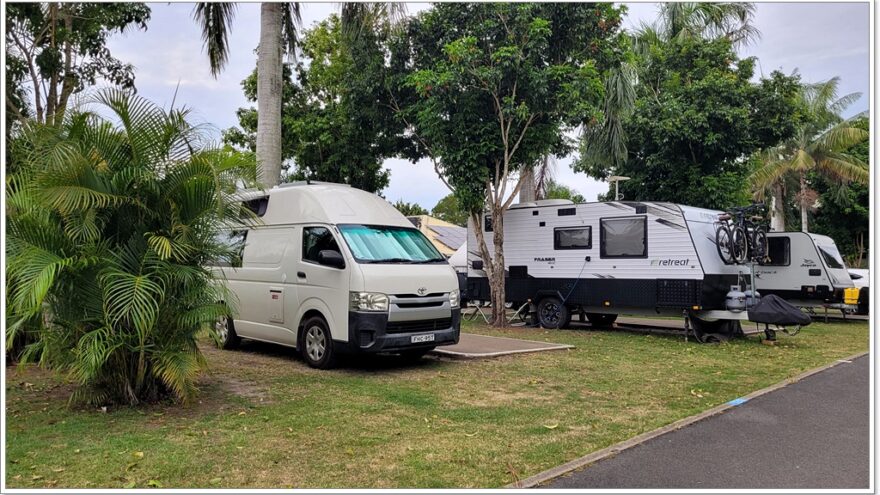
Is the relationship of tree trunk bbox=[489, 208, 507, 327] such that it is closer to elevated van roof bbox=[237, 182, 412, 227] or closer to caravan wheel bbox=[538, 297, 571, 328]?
caravan wheel bbox=[538, 297, 571, 328]

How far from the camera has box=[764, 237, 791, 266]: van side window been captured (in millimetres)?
16969

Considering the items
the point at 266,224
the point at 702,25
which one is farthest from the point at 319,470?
the point at 702,25

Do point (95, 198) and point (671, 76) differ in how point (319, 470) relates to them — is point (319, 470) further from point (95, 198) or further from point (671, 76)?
point (671, 76)

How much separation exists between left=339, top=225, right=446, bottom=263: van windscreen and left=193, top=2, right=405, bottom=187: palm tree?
3.19m

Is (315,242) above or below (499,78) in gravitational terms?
below

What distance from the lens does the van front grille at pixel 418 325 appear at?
8305 mm

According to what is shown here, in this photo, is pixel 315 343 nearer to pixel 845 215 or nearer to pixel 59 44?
pixel 59 44

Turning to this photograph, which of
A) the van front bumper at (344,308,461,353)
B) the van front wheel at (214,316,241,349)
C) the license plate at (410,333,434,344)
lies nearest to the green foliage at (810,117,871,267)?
the license plate at (410,333,434,344)

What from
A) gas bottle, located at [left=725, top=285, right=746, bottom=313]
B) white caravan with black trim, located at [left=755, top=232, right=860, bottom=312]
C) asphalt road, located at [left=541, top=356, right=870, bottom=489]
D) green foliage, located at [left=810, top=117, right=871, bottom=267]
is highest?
green foliage, located at [left=810, top=117, right=871, bottom=267]

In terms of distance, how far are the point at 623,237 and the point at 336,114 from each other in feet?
26.5

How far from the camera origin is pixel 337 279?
8406mm

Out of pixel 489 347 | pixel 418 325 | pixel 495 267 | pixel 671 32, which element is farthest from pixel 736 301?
pixel 671 32

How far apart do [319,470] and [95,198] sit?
332 cm

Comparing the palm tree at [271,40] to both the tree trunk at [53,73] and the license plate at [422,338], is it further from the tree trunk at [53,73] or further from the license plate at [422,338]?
the license plate at [422,338]
